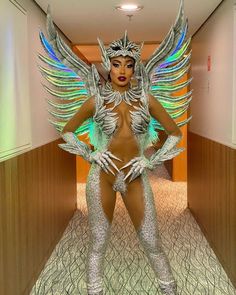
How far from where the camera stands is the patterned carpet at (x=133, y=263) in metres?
2.83

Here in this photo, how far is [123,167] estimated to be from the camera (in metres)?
2.29

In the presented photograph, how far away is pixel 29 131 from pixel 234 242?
5.17ft

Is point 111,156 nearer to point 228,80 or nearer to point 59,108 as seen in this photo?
point 59,108

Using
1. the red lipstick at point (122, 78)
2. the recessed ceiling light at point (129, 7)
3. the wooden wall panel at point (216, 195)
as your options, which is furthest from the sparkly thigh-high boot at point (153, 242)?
the recessed ceiling light at point (129, 7)

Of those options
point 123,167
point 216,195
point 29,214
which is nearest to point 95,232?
point 123,167

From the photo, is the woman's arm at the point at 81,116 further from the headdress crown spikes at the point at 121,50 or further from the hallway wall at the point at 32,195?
the hallway wall at the point at 32,195

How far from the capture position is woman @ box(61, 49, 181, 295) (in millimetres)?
2287

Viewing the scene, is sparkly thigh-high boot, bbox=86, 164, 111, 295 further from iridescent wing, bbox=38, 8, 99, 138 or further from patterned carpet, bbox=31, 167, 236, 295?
patterned carpet, bbox=31, 167, 236, 295

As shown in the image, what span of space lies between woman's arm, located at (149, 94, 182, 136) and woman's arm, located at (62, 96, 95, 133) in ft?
1.07

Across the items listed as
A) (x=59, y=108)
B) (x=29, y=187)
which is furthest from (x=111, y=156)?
(x=29, y=187)

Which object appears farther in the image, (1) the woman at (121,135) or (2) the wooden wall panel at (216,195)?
(2) the wooden wall panel at (216,195)

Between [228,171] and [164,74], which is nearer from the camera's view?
[164,74]

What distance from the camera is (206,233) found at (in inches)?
151

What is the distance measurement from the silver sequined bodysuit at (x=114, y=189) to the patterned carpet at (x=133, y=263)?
47cm
